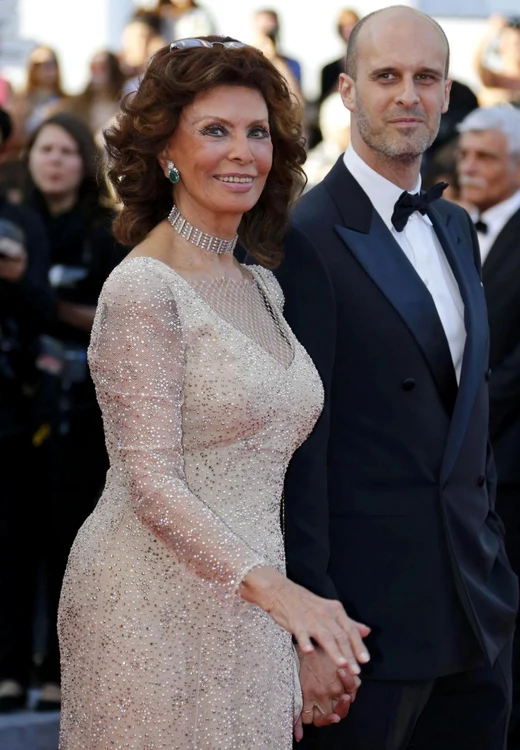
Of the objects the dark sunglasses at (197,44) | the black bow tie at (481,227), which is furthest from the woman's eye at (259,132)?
the black bow tie at (481,227)

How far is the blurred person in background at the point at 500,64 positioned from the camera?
29.1 ft

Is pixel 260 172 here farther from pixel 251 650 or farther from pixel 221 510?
pixel 251 650

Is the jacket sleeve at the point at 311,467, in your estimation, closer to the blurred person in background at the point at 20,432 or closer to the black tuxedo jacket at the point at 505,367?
the black tuxedo jacket at the point at 505,367

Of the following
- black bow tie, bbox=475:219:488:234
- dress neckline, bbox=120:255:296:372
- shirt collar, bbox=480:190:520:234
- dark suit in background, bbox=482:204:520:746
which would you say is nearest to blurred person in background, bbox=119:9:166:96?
shirt collar, bbox=480:190:520:234

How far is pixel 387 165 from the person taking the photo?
3.50 m

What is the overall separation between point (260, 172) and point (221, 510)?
2.36ft

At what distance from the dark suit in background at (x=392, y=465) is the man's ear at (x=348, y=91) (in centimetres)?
25

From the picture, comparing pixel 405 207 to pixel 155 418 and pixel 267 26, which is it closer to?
pixel 155 418

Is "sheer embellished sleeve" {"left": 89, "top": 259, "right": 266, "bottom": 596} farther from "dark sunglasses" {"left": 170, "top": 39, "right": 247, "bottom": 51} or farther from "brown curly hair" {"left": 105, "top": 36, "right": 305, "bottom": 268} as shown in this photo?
"dark sunglasses" {"left": 170, "top": 39, "right": 247, "bottom": 51}

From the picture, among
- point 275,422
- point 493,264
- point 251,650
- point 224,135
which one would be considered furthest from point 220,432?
point 493,264

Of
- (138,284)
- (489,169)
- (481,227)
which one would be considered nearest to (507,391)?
(481,227)

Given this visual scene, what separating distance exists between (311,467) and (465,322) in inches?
22.7

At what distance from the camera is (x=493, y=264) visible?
515cm

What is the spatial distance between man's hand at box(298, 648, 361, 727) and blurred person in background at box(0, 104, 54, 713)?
2.45m
